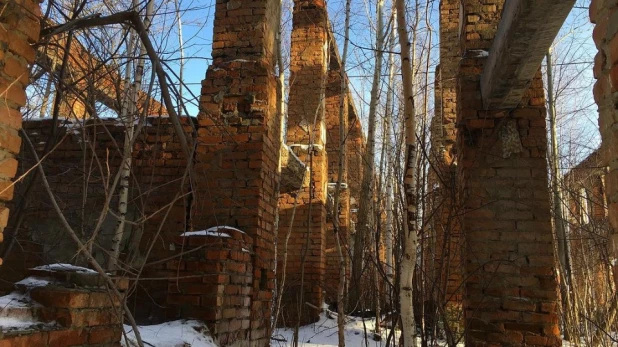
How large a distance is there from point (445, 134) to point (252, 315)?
5.71m

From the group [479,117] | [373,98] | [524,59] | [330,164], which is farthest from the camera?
[330,164]

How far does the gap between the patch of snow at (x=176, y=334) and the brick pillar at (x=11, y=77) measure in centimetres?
130

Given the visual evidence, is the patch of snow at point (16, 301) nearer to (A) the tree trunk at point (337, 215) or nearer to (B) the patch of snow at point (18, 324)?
(B) the patch of snow at point (18, 324)

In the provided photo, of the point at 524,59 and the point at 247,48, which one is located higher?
the point at 247,48

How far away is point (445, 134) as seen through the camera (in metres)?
8.66

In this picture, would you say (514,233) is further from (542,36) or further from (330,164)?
(330,164)

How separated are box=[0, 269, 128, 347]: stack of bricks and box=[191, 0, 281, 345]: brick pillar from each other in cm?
173

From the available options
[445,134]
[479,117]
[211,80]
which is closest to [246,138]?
[211,80]

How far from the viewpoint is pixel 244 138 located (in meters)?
4.56

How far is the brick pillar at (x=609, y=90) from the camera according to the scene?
1.73 metres

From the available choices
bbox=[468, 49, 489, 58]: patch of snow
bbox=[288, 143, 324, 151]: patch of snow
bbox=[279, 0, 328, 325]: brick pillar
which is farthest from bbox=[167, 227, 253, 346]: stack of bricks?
bbox=[288, 143, 324, 151]: patch of snow

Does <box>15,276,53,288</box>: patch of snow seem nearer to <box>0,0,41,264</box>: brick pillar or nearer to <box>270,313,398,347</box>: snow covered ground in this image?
<box>0,0,41,264</box>: brick pillar

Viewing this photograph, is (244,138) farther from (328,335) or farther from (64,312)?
(328,335)

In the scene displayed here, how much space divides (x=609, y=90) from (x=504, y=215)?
2735 mm
